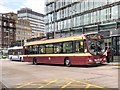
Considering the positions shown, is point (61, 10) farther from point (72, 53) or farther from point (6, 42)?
point (6, 42)

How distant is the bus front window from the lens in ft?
72.8

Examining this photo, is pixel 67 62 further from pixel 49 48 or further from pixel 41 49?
pixel 41 49

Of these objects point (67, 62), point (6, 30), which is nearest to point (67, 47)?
point (67, 62)

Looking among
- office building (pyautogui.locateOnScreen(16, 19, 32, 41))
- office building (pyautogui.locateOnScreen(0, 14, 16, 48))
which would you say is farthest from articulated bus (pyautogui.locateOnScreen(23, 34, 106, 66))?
office building (pyautogui.locateOnScreen(16, 19, 32, 41))

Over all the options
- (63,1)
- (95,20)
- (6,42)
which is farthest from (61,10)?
(6,42)

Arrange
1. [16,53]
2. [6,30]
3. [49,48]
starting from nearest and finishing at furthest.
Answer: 1. [49,48]
2. [16,53]
3. [6,30]

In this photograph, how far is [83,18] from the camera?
52.2 m

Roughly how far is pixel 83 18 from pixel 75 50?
2979 centimetres

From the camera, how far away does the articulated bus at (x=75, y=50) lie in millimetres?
22094

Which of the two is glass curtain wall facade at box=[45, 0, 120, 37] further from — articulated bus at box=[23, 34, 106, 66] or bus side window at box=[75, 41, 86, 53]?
bus side window at box=[75, 41, 86, 53]

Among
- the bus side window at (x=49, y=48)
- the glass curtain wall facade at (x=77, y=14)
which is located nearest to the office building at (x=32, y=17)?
the glass curtain wall facade at (x=77, y=14)

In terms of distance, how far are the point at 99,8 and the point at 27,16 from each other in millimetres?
117758

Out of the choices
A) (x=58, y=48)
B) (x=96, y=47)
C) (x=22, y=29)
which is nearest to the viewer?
(x=96, y=47)

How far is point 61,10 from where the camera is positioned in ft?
197
